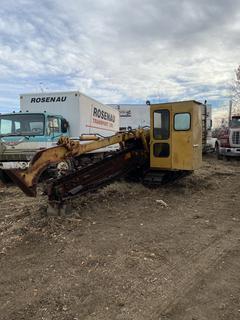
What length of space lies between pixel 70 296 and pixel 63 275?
0.57m

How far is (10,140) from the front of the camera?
441 inches

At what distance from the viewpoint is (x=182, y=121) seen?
954 cm

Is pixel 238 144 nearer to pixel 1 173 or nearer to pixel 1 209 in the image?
pixel 1 173

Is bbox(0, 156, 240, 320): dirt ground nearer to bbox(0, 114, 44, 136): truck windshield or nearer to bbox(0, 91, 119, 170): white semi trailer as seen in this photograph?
bbox(0, 91, 119, 170): white semi trailer

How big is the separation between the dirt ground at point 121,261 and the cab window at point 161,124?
84.9 inches

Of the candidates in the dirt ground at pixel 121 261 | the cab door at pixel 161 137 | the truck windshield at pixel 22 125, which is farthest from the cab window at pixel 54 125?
the dirt ground at pixel 121 261

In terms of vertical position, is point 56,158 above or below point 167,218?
above

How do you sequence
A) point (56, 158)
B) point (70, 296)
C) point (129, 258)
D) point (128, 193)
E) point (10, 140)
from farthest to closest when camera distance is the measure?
point (10, 140), point (128, 193), point (56, 158), point (129, 258), point (70, 296)

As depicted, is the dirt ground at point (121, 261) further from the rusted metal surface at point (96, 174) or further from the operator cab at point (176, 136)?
the operator cab at point (176, 136)

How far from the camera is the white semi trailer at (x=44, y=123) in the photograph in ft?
36.4

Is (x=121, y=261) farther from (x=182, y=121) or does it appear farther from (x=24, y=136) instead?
(x=24, y=136)

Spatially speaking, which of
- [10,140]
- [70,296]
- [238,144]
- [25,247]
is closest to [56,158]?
[25,247]

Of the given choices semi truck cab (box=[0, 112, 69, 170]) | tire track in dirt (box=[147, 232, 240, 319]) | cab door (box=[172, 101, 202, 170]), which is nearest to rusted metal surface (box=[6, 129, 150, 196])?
cab door (box=[172, 101, 202, 170])

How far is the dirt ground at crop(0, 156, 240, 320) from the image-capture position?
3.77 m
